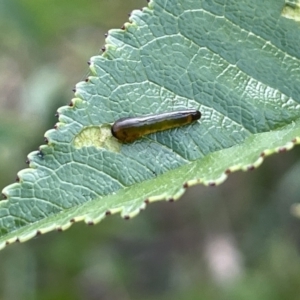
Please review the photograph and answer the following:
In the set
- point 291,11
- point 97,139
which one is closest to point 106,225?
point 97,139

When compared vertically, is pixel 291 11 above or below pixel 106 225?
below

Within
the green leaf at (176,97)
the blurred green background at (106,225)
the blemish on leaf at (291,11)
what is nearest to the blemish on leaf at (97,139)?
the green leaf at (176,97)

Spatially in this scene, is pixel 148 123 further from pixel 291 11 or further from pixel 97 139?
pixel 291 11

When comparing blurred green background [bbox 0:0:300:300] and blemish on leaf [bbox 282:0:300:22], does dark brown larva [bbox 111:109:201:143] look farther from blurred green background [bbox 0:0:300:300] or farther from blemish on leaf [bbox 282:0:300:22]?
blurred green background [bbox 0:0:300:300]

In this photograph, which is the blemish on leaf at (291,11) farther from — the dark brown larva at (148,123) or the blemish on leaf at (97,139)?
the blemish on leaf at (97,139)

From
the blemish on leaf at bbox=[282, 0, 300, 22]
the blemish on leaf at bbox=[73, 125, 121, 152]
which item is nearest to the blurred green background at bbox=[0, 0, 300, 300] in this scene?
the blemish on leaf at bbox=[73, 125, 121, 152]

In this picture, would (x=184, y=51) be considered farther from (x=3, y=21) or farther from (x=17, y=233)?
(x=3, y=21)

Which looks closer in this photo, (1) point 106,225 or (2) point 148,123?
(2) point 148,123
